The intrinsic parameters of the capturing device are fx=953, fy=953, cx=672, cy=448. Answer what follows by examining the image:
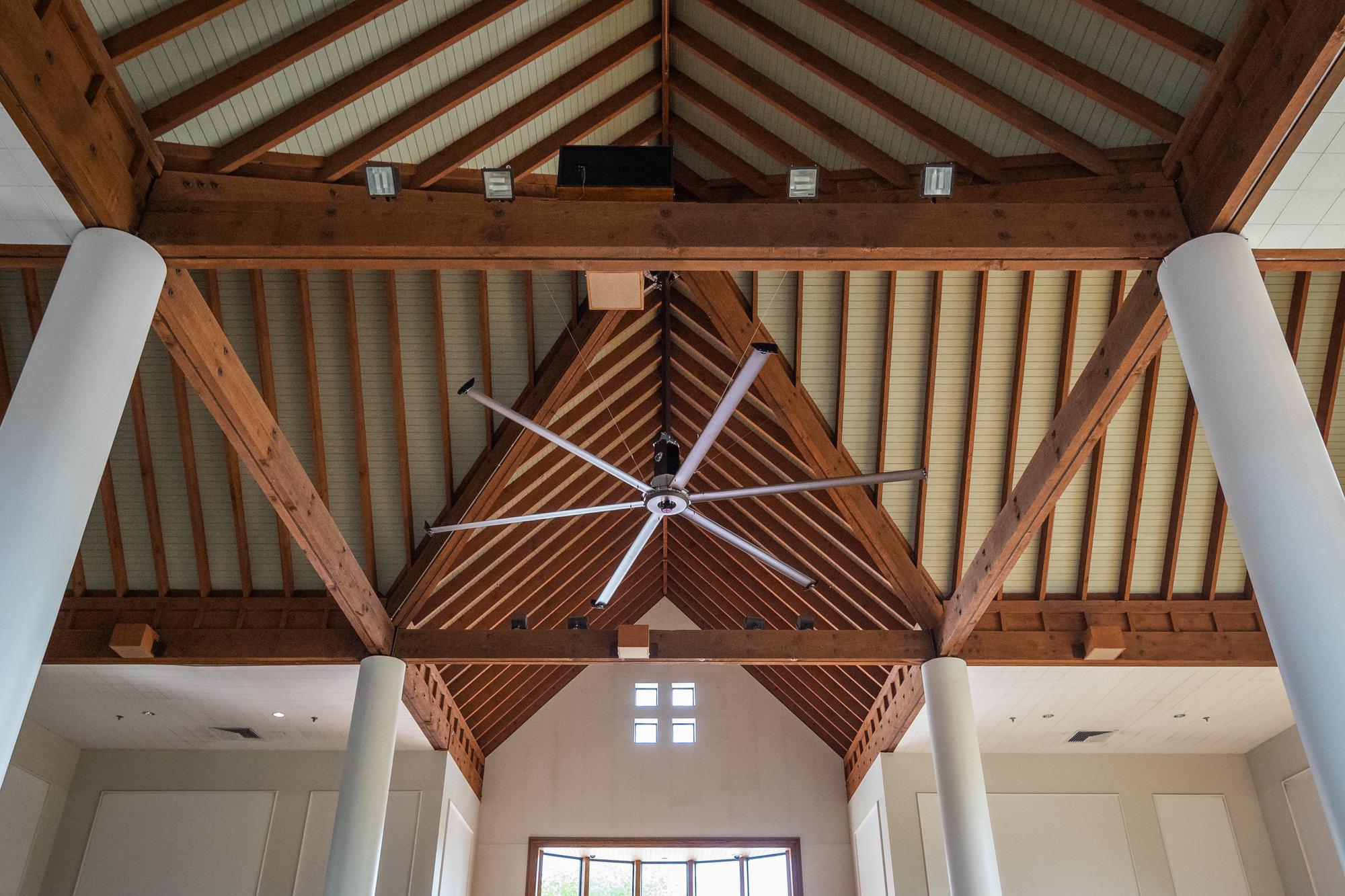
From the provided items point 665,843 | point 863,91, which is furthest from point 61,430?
point 665,843

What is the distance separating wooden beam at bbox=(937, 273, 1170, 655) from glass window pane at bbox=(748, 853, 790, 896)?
274 inches

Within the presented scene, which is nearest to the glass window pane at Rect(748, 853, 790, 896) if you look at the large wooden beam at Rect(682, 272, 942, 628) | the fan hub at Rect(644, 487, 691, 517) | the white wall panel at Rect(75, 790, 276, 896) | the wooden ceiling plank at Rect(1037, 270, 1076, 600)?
the large wooden beam at Rect(682, 272, 942, 628)

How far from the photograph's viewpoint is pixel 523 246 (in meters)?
4.86

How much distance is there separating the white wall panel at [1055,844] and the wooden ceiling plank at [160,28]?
11.4 metres

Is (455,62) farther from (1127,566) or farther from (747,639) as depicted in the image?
(1127,566)

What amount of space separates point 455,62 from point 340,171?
38.1 inches

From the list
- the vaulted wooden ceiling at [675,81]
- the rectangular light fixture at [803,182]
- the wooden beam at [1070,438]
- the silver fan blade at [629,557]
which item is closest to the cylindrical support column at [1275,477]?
the wooden beam at [1070,438]

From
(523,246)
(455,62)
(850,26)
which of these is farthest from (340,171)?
(850,26)

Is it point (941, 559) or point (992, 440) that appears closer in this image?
point (992, 440)

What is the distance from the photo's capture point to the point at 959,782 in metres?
8.09

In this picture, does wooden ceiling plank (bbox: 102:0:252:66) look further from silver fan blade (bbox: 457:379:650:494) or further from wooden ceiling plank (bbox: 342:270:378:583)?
wooden ceiling plank (bbox: 342:270:378:583)

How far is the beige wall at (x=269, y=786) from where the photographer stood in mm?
11656

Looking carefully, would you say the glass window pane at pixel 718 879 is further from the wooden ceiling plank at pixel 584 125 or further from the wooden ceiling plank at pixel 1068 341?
the wooden ceiling plank at pixel 584 125

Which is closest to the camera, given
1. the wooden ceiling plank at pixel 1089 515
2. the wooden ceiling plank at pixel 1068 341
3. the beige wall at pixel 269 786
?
the wooden ceiling plank at pixel 1068 341
